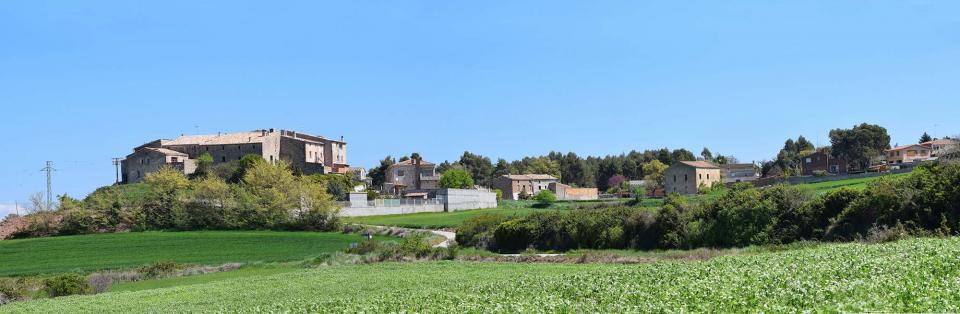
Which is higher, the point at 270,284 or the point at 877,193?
the point at 877,193

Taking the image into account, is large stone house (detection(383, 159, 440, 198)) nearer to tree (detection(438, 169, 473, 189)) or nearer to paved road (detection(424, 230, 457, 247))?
tree (detection(438, 169, 473, 189))

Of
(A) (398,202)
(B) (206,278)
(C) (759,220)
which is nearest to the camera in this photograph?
(B) (206,278)

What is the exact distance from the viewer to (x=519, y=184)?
167000mm

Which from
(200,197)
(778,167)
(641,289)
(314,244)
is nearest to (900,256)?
(641,289)

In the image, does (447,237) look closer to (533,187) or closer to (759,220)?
(759,220)

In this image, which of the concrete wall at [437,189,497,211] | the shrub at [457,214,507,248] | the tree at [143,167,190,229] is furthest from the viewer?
the concrete wall at [437,189,497,211]

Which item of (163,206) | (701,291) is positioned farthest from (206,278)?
(163,206)

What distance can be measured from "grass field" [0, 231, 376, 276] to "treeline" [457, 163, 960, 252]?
14.5 meters

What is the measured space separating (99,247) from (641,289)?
6065 cm

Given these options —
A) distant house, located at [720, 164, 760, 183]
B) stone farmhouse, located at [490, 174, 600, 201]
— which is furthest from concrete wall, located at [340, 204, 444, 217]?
distant house, located at [720, 164, 760, 183]

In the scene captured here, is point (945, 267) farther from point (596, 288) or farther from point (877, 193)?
point (877, 193)

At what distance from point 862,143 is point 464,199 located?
2683 inches

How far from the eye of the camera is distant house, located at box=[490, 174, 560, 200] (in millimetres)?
163750

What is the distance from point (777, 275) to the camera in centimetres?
1711
